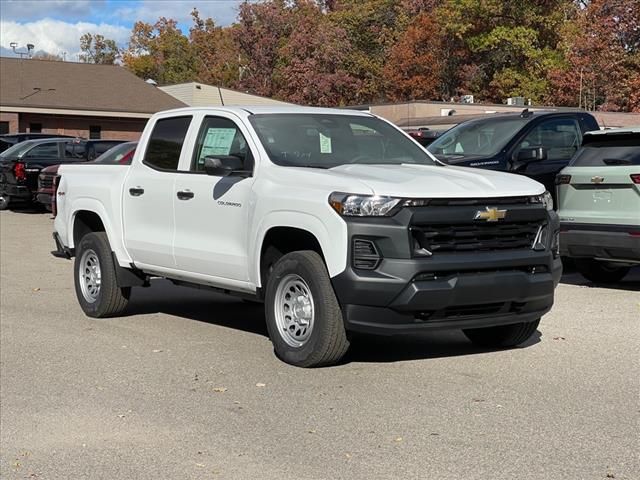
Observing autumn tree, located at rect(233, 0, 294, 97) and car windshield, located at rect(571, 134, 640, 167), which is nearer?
car windshield, located at rect(571, 134, 640, 167)

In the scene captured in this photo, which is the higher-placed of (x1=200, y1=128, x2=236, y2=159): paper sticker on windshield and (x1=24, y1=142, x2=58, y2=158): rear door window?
(x1=200, y1=128, x2=236, y2=159): paper sticker on windshield

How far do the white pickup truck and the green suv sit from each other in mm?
3048

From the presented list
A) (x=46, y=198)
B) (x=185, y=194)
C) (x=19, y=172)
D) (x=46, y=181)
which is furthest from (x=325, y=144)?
(x=19, y=172)

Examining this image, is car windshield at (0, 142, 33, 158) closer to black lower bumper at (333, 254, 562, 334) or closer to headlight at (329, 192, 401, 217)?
headlight at (329, 192, 401, 217)

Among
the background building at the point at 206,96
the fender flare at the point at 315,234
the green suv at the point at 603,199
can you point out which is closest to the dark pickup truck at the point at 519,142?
the green suv at the point at 603,199

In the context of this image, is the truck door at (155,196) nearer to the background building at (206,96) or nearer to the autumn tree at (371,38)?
the background building at (206,96)

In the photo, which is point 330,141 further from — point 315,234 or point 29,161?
point 29,161

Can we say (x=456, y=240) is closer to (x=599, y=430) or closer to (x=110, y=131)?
(x=599, y=430)

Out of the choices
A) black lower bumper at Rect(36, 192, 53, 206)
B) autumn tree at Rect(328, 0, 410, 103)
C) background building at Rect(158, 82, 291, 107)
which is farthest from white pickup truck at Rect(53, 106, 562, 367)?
autumn tree at Rect(328, 0, 410, 103)

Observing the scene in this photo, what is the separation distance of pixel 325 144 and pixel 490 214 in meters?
1.74

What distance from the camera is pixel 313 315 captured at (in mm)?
7070

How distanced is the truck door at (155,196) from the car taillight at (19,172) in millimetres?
14627

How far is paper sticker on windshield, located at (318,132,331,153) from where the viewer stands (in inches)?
314

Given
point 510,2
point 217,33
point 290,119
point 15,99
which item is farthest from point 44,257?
point 217,33
